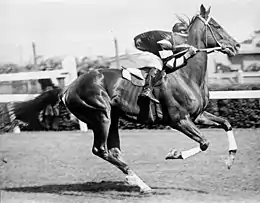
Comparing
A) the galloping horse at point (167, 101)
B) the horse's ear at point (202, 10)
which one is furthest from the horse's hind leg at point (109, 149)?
the horse's ear at point (202, 10)

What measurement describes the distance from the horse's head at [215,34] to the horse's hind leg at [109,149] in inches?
43.1

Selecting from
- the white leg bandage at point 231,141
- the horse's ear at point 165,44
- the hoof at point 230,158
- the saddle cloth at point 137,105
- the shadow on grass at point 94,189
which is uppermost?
the horse's ear at point 165,44

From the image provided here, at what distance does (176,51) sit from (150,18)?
14.7 inches

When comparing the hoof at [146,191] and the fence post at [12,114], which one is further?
the fence post at [12,114]

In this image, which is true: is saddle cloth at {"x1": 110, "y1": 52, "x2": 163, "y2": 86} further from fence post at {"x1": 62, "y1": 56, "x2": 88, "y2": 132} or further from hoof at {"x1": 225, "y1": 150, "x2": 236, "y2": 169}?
hoof at {"x1": 225, "y1": 150, "x2": 236, "y2": 169}

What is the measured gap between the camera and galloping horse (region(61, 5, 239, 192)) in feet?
13.4

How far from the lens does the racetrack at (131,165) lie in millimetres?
4164

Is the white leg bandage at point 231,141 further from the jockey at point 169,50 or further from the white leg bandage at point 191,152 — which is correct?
the jockey at point 169,50

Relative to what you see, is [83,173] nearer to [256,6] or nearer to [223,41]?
[223,41]

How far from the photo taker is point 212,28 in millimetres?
4074

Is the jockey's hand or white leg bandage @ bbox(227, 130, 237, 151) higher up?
the jockey's hand

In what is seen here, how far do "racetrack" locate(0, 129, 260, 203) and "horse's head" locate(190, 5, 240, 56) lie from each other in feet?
2.32

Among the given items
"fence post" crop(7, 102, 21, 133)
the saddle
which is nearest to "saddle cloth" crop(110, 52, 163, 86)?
the saddle

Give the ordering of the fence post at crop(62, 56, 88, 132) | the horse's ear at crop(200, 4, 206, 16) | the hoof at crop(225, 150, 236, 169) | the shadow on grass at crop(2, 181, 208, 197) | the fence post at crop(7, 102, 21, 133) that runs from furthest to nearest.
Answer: the fence post at crop(7, 102, 21, 133), the fence post at crop(62, 56, 88, 132), the shadow on grass at crop(2, 181, 208, 197), the hoof at crop(225, 150, 236, 169), the horse's ear at crop(200, 4, 206, 16)
